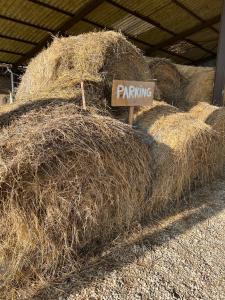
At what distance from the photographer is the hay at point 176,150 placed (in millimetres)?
3049

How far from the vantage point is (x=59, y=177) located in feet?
6.92

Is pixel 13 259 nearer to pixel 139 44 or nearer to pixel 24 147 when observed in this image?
pixel 24 147

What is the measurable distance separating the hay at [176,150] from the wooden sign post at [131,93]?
0.34 metres

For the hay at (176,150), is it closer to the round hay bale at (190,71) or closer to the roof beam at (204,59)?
the round hay bale at (190,71)

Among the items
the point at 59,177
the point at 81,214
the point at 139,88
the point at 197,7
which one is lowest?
the point at 81,214

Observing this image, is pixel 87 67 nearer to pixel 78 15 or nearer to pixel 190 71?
pixel 190 71

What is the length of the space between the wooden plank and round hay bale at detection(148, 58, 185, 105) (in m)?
1.80

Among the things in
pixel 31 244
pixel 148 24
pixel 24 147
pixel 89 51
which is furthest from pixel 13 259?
pixel 148 24

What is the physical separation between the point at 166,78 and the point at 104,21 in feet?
15.7

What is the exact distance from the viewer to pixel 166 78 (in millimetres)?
5152

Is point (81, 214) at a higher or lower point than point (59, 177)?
lower

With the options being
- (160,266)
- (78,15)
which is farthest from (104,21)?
(160,266)

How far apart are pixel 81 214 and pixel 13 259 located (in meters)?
0.56

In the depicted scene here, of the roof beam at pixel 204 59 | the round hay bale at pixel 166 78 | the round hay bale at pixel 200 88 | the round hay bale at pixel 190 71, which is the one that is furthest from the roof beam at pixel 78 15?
the roof beam at pixel 204 59
